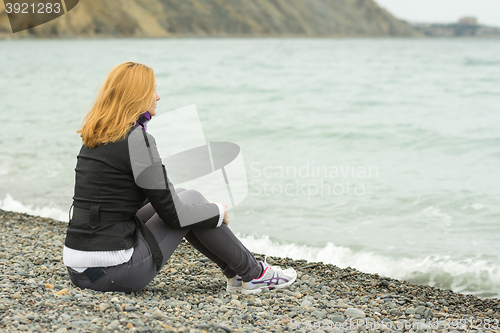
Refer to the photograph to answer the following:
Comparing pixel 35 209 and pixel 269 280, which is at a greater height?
pixel 269 280

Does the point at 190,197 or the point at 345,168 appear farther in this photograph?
the point at 345,168

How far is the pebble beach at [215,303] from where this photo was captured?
8.53 feet

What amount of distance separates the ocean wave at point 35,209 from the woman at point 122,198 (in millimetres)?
3773

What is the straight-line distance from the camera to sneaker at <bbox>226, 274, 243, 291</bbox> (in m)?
3.42

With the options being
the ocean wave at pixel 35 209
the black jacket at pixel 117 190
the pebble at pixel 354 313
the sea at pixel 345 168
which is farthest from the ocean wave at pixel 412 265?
the black jacket at pixel 117 190

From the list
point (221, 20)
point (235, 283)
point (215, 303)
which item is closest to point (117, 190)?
point (215, 303)

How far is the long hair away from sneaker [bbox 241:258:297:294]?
4.67ft

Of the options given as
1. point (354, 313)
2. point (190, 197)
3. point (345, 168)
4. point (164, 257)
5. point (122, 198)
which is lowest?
point (345, 168)

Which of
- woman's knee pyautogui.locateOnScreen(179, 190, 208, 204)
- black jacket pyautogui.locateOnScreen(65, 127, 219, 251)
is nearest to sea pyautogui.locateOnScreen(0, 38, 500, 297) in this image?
black jacket pyautogui.locateOnScreen(65, 127, 219, 251)

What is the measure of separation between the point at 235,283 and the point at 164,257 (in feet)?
2.13

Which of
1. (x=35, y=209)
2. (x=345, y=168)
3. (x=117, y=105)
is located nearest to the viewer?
(x=117, y=105)

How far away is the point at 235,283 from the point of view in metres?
3.43

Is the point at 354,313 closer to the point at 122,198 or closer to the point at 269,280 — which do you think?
Answer: the point at 269,280

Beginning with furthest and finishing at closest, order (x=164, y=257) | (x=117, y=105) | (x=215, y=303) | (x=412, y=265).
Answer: (x=412, y=265)
(x=215, y=303)
(x=164, y=257)
(x=117, y=105)
